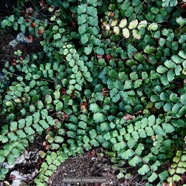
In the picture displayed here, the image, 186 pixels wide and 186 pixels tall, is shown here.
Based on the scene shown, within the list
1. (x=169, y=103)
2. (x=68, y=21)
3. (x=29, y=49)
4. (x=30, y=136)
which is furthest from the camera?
(x=29, y=49)

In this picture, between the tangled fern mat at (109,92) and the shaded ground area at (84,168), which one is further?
the shaded ground area at (84,168)

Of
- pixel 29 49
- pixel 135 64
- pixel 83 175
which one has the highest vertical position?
pixel 29 49

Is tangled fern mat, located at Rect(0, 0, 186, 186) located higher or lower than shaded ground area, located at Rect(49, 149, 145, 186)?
higher

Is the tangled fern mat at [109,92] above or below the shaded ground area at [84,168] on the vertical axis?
above

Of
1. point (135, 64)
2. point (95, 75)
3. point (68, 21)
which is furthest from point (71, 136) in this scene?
point (68, 21)

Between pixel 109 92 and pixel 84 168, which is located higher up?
pixel 109 92

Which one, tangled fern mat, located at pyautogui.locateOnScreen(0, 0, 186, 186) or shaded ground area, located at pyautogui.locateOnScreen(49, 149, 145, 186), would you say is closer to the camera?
tangled fern mat, located at pyautogui.locateOnScreen(0, 0, 186, 186)

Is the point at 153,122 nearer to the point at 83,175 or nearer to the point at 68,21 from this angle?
the point at 83,175

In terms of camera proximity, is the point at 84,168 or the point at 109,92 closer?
the point at 109,92
